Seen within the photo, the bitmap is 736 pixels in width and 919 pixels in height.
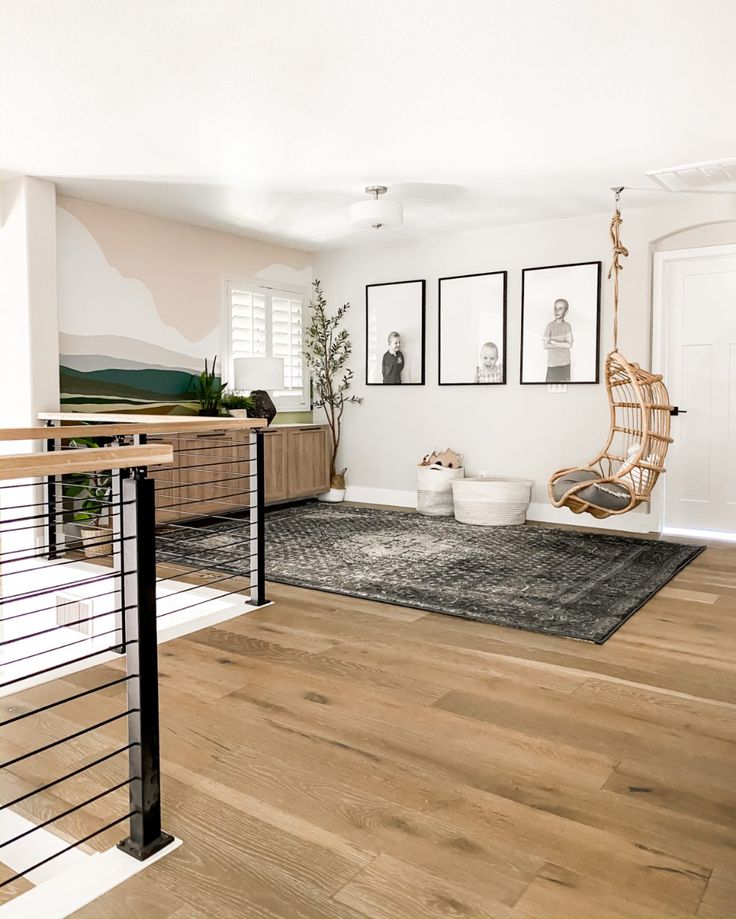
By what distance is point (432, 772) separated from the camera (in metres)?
2.09

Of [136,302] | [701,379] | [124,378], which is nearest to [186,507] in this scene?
[124,378]

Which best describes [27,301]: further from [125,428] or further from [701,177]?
[701,177]

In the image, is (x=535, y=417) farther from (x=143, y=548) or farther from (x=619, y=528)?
(x=143, y=548)

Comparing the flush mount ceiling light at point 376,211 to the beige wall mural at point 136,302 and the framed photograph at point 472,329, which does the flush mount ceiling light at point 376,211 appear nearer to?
the framed photograph at point 472,329

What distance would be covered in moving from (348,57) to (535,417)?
3.78 metres

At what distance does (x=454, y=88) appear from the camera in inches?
135

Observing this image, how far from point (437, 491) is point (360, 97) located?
11.6 feet

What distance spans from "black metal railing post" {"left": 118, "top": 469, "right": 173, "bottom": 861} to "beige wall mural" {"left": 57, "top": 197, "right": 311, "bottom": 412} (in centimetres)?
407

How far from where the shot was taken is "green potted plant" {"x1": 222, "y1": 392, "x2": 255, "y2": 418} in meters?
6.28

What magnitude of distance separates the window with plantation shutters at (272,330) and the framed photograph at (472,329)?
1478 millimetres

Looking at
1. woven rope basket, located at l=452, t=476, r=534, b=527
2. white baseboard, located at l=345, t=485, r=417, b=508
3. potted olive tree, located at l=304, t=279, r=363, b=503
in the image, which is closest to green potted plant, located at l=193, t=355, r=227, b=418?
potted olive tree, located at l=304, t=279, r=363, b=503

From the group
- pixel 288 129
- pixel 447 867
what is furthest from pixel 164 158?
pixel 447 867

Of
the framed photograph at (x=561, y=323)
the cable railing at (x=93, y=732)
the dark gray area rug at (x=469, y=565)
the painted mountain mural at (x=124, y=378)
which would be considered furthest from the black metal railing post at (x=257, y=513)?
the framed photograph at (x=561, y=323)

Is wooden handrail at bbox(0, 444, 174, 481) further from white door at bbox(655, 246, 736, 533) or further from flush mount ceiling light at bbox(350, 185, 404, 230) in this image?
white door at bbox(655, 246, 736, 533)
